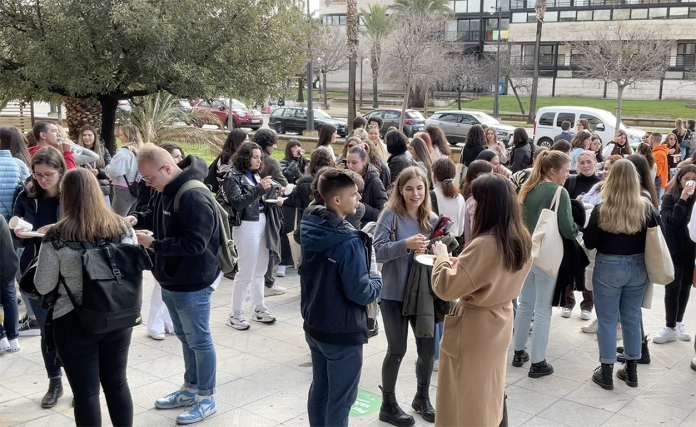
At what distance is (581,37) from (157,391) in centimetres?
5267

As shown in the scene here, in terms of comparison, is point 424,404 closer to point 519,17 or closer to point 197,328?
point 197,328

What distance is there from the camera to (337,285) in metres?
3.98

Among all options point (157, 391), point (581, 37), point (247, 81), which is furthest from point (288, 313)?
point (581, 37)

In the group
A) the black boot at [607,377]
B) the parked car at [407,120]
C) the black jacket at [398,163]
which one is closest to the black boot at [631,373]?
the black boot at [607,377]

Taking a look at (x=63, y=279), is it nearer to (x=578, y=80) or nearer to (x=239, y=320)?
(x=239, y=320)

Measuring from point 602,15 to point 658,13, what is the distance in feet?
13.3

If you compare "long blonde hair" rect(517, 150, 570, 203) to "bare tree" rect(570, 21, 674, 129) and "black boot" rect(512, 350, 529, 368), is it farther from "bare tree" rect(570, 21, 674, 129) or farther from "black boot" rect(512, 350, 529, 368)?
"bare tree" rect(570, 21, 674, 129)

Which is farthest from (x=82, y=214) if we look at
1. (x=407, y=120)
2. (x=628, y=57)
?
(x=628, y=57)

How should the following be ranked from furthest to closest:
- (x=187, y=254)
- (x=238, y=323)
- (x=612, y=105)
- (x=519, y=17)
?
(x=519, y=17)
(x=612, y=105)
(x=238, y=323)
(x=187, y=254)

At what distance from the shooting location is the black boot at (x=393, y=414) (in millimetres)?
4969

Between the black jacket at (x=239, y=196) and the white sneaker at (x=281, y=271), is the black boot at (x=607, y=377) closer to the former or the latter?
the black jacket at (x=239, y=196)

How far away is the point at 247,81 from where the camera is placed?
12.7 meters

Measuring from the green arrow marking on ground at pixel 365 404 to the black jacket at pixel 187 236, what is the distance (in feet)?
4.96

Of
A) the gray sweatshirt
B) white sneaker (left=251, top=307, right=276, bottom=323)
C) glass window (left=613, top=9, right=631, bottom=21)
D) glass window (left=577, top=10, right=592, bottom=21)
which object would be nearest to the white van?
white sneaker (left=251, top=307, right=276, bottom=323)
